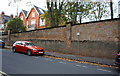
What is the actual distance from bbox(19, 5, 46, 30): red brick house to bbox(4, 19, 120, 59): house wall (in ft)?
63.6

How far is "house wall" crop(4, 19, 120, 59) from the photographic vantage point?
11125 mm

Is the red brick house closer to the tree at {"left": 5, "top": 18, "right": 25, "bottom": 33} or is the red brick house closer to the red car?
the tree at {"left": 5, "top": 18, "right": 25, "bottom": 33}

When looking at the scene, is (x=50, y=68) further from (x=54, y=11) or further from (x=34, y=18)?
(x=34, y=18)

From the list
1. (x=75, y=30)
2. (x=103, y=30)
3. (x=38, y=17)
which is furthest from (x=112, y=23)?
(x=38, y=17)

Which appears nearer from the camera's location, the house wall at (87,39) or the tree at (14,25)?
the house wall at (87,39)

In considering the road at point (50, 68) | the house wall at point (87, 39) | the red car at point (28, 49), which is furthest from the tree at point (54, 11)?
the road at point (50, 68)

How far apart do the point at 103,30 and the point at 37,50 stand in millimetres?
7285

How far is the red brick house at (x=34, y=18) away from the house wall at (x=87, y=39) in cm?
1938

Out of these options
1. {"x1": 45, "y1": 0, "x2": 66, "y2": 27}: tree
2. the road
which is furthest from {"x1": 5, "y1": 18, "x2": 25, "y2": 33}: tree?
the road

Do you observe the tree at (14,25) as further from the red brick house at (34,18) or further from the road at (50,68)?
the road at (50,68)

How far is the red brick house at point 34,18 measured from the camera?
37.2 metres

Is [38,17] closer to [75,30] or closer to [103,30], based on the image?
[75,30]

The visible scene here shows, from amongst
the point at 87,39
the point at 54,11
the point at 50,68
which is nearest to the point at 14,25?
the point at 54,11

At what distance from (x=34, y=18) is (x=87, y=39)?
29413 mm
